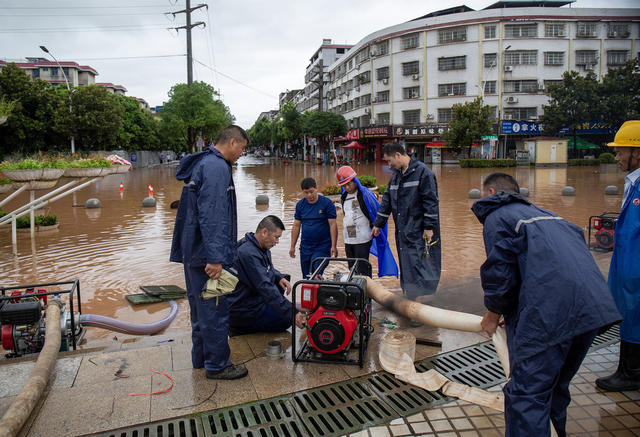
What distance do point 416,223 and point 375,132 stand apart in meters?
46.0

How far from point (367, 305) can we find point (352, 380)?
36.0 inches

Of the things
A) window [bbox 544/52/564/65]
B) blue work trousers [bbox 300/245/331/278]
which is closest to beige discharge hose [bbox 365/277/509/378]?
blue work trousers [bbox 300/245/331/278]

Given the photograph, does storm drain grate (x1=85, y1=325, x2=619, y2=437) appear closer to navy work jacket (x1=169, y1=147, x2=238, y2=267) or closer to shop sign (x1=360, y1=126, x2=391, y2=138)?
navy work jacket (x1=169, y1=147, x2=238, y2=267)

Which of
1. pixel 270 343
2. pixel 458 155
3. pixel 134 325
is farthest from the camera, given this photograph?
pixel 458 155

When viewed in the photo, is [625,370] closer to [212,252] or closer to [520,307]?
[520,307]

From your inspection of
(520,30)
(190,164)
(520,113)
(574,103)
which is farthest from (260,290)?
(520,30)

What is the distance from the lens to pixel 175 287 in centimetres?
729

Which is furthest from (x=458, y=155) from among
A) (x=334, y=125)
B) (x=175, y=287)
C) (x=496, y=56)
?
(x=175, y=287)

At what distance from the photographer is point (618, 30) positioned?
42.3 m

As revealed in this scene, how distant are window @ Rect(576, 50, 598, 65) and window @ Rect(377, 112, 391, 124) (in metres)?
18.6

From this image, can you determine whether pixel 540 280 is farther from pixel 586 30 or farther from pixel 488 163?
pixel 586 30

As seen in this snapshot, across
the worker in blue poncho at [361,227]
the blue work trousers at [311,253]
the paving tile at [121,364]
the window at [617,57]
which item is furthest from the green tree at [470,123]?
the paving tile at [121,364]

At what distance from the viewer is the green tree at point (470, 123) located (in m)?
38.1

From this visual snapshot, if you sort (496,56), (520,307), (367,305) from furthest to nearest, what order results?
1. (496,56)
2. (367,305)
3. (520,307)
